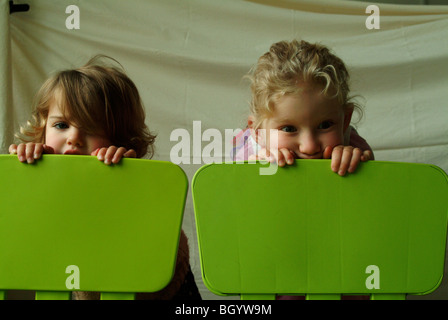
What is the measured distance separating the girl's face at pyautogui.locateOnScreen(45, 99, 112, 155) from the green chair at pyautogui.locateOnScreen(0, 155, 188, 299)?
260 millimetres

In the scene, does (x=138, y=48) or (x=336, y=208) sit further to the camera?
(x=138, y=48)

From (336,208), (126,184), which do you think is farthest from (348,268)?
(126,184)

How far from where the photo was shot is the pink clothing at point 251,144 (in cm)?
99

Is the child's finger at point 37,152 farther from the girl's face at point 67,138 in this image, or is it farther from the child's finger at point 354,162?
the child's finger at point 354,162

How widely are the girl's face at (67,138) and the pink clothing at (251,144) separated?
29 centimetres

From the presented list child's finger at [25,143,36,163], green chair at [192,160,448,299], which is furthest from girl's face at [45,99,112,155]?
green chair at [192,160,448,299]

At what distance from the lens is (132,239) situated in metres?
0.59

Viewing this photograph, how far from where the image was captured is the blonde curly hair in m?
0.84

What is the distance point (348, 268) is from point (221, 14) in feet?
2.90

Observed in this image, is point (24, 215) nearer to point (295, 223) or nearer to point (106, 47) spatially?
point (295, 223)

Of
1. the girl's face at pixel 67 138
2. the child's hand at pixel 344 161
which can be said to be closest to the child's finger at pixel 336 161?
the child's hand at pixel 344 161

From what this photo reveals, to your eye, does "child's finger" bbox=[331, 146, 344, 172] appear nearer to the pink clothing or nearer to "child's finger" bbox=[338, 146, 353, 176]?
"child's finger" bbox=[338, 146, 353, 176]

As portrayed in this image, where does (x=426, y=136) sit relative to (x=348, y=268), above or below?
above
